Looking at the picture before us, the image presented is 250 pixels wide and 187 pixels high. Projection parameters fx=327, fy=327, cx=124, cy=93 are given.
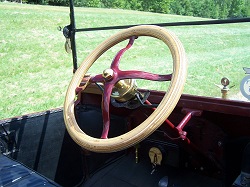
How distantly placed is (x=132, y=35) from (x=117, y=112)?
2.41 feet

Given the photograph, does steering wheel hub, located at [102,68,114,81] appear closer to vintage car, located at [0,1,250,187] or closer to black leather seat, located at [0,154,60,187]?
vintage car, located at [0,1,250,187]

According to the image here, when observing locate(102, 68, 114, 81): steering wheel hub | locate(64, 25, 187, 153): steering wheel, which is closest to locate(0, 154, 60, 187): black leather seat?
locate(64, 25, 187, 153): steering wheel

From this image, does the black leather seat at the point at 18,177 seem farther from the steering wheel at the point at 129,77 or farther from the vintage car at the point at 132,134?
the steering wheel at the point at 129,77

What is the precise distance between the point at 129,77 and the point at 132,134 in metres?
0.31

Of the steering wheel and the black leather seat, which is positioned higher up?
the steering wheel

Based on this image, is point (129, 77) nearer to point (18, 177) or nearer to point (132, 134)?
point (132, 134)

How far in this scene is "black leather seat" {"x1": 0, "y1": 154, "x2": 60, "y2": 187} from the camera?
1371 mm

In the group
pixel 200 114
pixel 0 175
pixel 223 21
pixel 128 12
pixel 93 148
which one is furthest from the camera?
pixel 128 12

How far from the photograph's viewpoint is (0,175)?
1452mm

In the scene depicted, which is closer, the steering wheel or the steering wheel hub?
the steering wheel

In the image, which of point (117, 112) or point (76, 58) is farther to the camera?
point (76, 58)

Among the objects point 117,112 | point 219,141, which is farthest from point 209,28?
point 117,112

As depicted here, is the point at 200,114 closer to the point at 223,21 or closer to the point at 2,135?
the point at 223,21

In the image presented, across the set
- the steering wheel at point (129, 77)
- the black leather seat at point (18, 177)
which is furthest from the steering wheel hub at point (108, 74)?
the black leather seat at point (18, 177)
